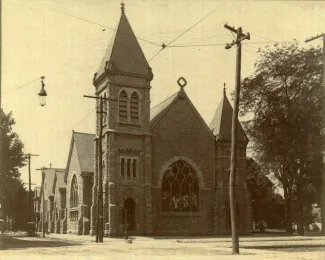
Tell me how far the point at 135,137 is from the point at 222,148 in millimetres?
8397

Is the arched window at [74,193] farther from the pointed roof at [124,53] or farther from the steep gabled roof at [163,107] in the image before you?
the pointed roof at [124,53]

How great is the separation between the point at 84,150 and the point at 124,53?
12.9m

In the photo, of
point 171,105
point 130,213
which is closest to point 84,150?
point 171,105

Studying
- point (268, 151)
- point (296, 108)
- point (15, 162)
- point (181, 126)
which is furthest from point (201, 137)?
point (15, 162)

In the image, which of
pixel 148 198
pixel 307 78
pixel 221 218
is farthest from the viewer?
pixel 221 218

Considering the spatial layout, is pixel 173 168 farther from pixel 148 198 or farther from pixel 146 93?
pixel 146 93

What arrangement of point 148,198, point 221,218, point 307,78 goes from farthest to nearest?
1. point 221,218
2. point 148,198
3. point 307,78

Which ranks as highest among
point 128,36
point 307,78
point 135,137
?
point 128,36

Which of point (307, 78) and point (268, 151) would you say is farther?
point (268, 151)

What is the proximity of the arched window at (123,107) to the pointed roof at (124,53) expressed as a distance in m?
2.05

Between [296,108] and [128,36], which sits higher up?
[128,36]

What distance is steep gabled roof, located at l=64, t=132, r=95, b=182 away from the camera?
48.8 m

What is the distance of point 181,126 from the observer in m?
44.8

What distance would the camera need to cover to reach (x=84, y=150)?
51438 mm
